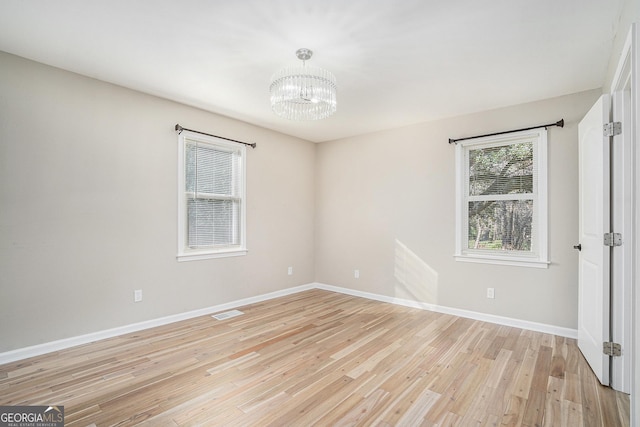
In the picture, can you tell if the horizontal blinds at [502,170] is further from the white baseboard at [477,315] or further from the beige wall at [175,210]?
the white baseboard at [477,315]

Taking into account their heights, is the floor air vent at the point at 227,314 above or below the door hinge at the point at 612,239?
below

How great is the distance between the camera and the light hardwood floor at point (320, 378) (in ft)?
6.37

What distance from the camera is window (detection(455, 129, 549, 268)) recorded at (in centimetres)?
349

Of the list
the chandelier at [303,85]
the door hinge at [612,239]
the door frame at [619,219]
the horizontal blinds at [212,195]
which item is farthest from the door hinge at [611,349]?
the horizontal blinds at [212,195]

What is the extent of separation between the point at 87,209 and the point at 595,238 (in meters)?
4.48

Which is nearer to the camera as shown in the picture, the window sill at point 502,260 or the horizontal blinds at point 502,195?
the window sill at point 502,260

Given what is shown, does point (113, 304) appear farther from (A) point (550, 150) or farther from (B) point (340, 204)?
(A) point (550, 150)

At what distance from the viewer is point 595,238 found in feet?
8.05

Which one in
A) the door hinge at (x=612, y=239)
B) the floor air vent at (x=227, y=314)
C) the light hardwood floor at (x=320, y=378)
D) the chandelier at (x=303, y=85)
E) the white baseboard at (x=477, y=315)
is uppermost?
the chandelier at (x=303, y=85)

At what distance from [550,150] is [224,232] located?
159 inches

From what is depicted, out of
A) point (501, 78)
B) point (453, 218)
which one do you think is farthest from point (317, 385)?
point (501, 78)

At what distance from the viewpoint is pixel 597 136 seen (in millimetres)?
2439

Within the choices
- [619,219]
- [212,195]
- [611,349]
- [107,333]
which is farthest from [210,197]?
[611,349]

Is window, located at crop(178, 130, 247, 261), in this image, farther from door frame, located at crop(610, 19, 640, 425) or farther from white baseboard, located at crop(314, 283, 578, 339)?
door frame, located at crop(610, 19, 640, 425)
